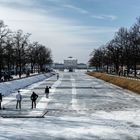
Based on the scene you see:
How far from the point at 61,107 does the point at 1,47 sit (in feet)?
122

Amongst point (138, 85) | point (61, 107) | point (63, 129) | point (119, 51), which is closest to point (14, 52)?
point (119, 51)

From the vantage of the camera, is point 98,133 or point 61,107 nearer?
point 98,133

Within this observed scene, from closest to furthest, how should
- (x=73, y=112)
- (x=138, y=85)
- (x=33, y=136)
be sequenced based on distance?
(x=33, y=136)
(x=73, y=112)
(x=138, y=85)

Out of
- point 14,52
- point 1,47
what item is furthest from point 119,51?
point 1,47

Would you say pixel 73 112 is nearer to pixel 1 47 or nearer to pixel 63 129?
pixel 63 129

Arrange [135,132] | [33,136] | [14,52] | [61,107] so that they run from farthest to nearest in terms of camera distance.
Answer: [14,52] → [61,107] → [135,132] → [33,136]

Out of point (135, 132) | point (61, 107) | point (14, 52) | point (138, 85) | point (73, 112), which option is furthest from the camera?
point (14, 52)

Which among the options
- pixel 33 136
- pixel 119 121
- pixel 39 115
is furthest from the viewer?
pixel 39 115

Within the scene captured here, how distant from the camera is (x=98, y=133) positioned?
2988cm

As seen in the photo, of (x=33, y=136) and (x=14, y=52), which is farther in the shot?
(x=14, y=52)

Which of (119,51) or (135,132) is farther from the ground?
(119,51)

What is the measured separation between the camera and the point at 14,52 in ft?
360

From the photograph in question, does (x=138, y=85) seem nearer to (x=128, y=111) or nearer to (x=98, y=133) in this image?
(x=128, y=111)

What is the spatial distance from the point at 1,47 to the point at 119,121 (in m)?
48.4
